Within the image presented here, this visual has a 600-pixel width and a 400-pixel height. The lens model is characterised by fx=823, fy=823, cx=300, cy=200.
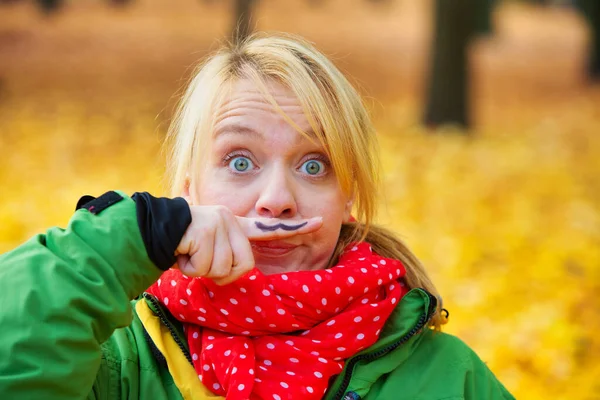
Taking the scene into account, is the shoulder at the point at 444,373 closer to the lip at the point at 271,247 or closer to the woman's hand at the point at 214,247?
the lip at the point at 271,247

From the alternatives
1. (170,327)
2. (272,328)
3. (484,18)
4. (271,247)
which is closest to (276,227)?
(271,247)

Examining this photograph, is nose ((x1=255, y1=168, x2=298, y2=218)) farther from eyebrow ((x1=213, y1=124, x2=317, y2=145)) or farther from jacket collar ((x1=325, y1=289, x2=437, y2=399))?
jacket collar ((x1=325, y1=289, x2=437, y2=399))

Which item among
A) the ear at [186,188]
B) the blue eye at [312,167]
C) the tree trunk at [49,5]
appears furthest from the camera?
the tree trunk at [49,5]

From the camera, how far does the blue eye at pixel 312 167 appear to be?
2062 mm

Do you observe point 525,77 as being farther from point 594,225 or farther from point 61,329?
point 61,329

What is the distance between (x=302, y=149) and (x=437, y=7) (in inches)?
360

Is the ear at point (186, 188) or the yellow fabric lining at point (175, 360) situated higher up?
the ear at point (186, 188)

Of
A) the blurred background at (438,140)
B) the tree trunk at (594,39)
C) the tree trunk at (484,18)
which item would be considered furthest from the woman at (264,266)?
the tree trunk at (484,18)

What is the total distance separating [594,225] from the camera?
6.69 metres

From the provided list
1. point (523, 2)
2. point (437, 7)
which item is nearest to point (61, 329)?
point (437, 7)

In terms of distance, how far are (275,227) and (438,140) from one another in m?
8.36

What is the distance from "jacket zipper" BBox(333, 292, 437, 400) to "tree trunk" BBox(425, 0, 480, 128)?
891 cm

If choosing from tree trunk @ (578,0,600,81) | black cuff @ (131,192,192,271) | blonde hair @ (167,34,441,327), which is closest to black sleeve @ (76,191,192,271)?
black cuff @ (131,192,192,271)

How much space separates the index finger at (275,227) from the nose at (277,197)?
0.13 feet
